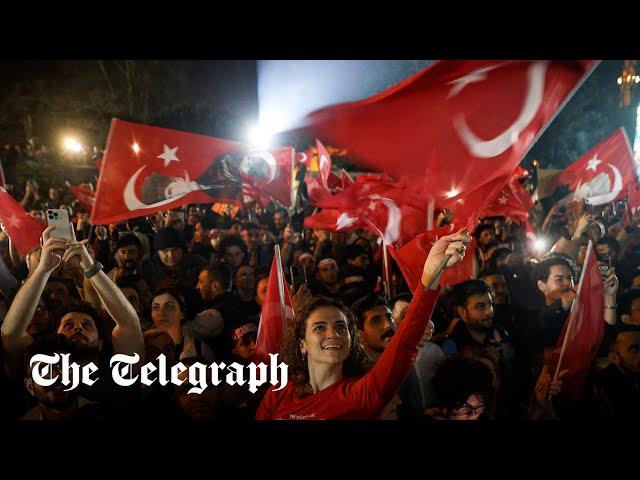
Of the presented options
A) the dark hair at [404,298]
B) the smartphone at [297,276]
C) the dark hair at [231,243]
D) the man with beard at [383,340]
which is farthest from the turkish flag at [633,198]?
the dark hair at [231,243]

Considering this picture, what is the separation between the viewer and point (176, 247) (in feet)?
16.4

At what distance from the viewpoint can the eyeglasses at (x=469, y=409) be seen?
10.6 feet

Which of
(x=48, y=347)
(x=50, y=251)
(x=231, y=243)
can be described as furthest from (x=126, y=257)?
(x=48, y=347)

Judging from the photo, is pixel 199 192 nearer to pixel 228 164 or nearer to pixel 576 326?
pixel 228 164

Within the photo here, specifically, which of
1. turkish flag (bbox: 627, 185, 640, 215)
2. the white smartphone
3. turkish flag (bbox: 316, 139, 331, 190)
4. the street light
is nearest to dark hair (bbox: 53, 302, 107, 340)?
the white smartphone

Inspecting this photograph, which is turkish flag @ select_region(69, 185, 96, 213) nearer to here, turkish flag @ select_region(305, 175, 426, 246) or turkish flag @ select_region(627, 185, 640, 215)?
turkish flag @ select_region(305, 175, 426, 246)

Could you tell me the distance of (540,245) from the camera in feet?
20.6

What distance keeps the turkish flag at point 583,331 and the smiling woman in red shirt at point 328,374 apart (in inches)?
49.6

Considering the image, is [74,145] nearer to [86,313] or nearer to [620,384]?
[86,313]

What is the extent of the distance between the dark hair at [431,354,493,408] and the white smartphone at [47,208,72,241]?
2.84 metres

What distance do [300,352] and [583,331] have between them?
6.73 feet

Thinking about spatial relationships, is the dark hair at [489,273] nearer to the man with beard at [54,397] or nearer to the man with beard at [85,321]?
the man with beard at [85,321]

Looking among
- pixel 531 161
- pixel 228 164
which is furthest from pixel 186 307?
pixel 531 161

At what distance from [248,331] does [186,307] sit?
585 millimetres
